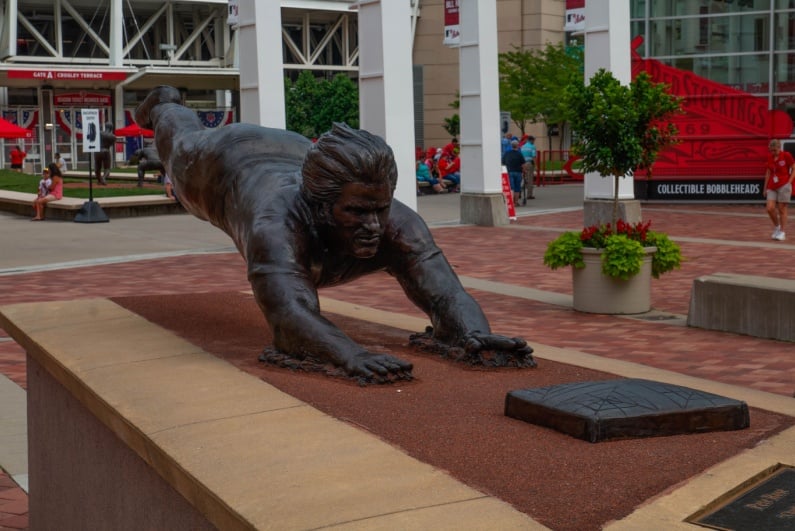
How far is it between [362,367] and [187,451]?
1142 mm

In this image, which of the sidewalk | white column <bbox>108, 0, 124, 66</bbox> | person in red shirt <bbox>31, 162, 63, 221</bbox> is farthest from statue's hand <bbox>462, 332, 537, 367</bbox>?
white column <bbox>108, 0, 124, 66</bbox>

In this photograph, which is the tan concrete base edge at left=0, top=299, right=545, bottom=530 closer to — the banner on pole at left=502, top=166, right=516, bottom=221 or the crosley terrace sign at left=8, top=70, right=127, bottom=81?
the banner on pole at left=502, top=166, right=516, bottom=221

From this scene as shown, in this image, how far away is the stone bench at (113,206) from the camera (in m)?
26.0

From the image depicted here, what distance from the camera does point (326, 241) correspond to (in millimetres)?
5148

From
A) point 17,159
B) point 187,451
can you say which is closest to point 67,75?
point 17,159

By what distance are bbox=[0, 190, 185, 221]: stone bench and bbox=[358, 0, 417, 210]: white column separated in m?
8.63

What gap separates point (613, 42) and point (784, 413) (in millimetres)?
16972

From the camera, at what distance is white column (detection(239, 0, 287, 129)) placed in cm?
1956

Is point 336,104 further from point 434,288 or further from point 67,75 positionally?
point 434,288

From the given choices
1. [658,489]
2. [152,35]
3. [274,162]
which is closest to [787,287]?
[274,162]

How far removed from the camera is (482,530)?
2.89m

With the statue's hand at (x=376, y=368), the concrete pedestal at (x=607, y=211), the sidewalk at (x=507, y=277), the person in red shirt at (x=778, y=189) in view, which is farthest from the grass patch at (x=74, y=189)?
the statue's hand at (x=376, y=368)

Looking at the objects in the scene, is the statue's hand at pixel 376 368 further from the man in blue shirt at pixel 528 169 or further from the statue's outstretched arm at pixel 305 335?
the man in blue shirt at pixel 528 169

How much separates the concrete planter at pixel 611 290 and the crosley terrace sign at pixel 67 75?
41665 mm
